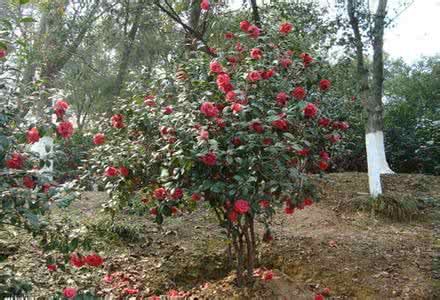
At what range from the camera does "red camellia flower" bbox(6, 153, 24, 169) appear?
2582mm

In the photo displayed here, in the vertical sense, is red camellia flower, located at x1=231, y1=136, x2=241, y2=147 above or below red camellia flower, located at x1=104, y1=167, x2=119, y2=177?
above

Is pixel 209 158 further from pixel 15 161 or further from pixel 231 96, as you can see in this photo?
pixel 15 161

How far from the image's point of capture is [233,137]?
3.03 meters

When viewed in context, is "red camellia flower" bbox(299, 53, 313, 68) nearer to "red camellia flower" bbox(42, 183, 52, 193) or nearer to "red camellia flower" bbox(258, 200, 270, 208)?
"red camellia flower" bbox(258, 200, 270, 208)

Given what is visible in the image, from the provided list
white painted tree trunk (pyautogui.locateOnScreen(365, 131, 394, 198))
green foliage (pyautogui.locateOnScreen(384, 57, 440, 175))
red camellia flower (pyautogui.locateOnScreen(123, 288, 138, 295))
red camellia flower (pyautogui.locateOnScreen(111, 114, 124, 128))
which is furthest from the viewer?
green foliage (pyautogui.locateOnScreen(384, 57, 440, 175))

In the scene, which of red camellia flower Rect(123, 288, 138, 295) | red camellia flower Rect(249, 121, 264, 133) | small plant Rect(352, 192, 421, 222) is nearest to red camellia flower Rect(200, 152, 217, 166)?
red camellia flower Rect(249, 121, 264, 133)

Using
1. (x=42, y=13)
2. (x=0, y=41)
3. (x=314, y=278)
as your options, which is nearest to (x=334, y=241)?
(x=314, y=278)

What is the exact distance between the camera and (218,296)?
3631 mm

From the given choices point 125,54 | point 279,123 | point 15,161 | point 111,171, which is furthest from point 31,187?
point 125,54

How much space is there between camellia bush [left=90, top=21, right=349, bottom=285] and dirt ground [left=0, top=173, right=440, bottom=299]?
516 mm

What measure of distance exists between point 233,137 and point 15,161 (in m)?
1.39

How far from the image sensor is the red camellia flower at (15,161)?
258 centimetres

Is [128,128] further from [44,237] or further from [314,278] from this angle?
[314,278]

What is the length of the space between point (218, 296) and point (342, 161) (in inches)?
256
